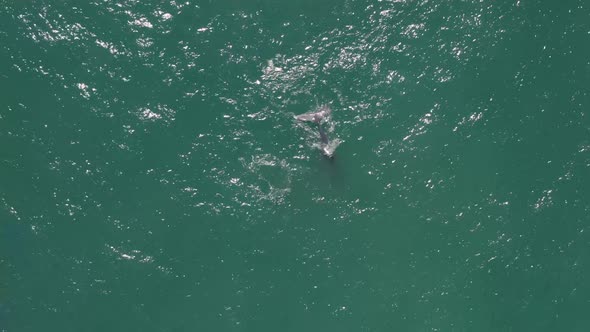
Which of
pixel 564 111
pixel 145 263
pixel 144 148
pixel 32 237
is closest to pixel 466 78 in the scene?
pixel 564 111

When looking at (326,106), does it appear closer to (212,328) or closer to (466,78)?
(466,78)

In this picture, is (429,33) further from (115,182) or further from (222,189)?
(115,182)

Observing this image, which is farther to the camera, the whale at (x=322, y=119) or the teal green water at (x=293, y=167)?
the whale at (x=322, y=119)

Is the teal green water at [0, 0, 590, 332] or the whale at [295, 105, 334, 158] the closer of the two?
the teal green water at [0, 0, 590, 332]

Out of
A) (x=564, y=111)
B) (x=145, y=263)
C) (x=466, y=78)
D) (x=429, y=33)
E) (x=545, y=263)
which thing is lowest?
(x=545, y=263)

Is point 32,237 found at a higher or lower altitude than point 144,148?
lower

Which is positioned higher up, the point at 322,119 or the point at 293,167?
the point at 322,119

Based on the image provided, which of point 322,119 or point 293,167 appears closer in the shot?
point 293,167
